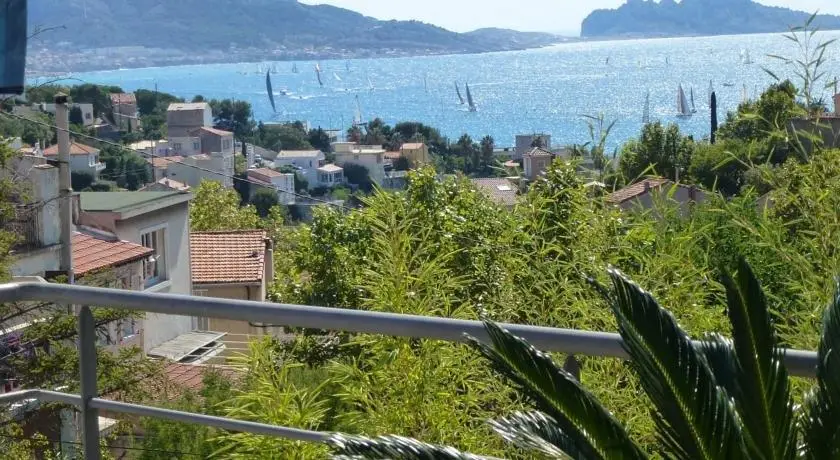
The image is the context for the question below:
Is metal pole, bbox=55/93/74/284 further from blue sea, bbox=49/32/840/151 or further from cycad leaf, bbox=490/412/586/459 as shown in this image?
blue sea, bbox=49/32/840/151

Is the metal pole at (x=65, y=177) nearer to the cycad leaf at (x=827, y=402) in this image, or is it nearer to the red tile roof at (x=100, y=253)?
the red tile roof at (x=100, y=253)

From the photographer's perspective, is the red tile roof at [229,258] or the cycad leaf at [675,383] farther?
the red tile roof at [229,258]

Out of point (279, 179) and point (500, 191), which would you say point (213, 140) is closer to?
point (279, 179)

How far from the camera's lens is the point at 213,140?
61.5 metres

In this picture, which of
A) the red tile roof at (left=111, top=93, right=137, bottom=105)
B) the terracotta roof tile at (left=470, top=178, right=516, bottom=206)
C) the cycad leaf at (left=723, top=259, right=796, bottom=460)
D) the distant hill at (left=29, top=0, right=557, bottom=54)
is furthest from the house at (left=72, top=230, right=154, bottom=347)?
the distant hill at (left=29, top=0, right=557, bottom=54)

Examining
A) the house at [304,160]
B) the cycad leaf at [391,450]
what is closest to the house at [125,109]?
the house at [304,160]

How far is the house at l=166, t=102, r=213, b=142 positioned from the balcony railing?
56.4m

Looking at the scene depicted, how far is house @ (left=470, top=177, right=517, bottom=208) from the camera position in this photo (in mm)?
6904

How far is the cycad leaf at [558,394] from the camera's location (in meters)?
1.91

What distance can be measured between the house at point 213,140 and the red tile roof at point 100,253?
124ft

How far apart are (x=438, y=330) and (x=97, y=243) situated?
20.4 m

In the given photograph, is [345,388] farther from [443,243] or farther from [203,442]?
[443,243]

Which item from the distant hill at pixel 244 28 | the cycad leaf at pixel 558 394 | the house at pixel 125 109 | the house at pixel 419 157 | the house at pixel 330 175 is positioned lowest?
the house at pixel 330 175

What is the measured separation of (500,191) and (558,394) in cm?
646
